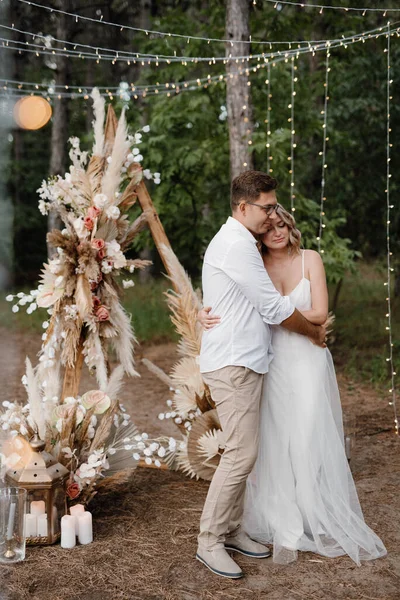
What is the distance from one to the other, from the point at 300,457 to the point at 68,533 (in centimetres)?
128

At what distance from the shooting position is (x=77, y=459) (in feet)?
13.1

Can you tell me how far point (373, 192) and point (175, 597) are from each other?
8873 mm

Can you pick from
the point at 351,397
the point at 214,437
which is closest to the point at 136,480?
the point at 214,437

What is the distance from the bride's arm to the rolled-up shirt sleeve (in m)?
0.43

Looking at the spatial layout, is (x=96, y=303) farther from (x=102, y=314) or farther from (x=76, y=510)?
(x=76, y=510)

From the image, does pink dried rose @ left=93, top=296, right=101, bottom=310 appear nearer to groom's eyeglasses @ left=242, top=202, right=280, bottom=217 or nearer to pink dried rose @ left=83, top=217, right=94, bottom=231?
pink dried rose @ left=83, top=217, right=94, bottom=231

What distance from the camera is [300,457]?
3.70m

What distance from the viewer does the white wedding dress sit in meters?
3.66

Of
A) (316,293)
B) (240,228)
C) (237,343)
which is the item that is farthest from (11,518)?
(316,293)

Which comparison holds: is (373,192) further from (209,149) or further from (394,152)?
(209,149)

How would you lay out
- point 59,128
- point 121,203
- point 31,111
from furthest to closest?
point 59,128 → point 31,111 → point 121,203

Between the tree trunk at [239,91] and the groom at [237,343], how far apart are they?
146 inches

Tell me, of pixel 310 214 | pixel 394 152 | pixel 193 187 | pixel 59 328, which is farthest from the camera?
pixel 394 152

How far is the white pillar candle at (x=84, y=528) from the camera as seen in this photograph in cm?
375
